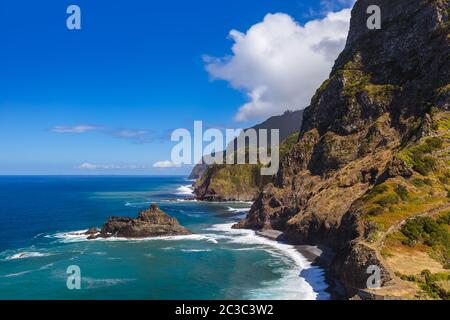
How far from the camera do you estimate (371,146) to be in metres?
99.6

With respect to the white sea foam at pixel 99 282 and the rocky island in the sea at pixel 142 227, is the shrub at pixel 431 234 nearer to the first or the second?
the white sea foam at pixel 99 282

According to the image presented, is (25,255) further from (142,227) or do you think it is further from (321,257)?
(321,257)

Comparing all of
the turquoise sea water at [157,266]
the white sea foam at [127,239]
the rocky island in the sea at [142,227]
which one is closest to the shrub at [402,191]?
the turquoise sea water at [157,266]

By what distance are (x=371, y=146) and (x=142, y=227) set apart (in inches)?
2364

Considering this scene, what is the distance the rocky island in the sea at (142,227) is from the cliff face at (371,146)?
840 inches

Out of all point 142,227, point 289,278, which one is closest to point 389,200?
point 289,278

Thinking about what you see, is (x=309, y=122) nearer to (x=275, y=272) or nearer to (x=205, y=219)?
(x=205, y=219)

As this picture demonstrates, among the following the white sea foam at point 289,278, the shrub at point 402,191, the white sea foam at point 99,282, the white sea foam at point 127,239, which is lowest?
the white sea foam at point 99,282

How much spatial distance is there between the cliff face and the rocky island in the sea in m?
21.3

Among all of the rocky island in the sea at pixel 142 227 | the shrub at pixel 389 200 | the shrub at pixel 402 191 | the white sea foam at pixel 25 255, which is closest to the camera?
the shrub at pixel 389 200

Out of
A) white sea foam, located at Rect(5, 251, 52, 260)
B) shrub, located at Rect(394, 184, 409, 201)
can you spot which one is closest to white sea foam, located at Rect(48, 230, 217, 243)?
white sea foam, located at Rect(5, 251, 52, 260)

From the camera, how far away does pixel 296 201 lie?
337 ft

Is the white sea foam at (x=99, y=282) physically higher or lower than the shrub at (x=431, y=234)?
lower

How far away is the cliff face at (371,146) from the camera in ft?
210
